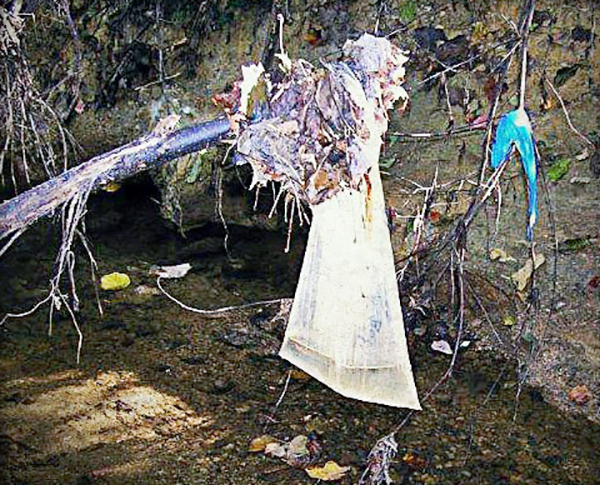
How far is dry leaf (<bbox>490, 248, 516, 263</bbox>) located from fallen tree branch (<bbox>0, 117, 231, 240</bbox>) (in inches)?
78.8

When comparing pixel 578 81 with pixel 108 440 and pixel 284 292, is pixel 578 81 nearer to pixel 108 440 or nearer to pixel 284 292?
pixel 284 292

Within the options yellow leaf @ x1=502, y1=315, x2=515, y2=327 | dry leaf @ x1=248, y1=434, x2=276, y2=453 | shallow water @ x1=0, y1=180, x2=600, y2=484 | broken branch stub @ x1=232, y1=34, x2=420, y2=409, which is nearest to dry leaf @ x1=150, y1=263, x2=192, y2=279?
shallow water @ x1=0, y1=180, x2=600, y2=484

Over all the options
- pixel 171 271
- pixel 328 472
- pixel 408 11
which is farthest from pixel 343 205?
pixel 408 11

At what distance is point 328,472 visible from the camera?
2.77 m

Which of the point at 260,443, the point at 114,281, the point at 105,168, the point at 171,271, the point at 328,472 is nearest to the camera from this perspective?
the point at 105,168

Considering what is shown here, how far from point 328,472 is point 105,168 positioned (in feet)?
4.60

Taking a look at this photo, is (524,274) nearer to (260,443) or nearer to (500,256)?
(500,256)

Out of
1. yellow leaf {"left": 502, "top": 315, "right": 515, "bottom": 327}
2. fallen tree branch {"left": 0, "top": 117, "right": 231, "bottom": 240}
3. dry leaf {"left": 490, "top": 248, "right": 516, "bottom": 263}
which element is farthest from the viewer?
dry leaf {"left": 490, "top": 248, "right": 516, "bottom": 263}

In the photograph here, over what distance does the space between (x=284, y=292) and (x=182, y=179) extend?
1043 mm

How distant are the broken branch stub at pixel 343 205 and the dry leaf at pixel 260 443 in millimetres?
380

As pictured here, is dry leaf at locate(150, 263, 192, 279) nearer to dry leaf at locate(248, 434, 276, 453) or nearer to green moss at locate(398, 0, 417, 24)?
dry leaf at locate(248, 434, 276, 453)

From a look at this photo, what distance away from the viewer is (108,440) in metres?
2.92

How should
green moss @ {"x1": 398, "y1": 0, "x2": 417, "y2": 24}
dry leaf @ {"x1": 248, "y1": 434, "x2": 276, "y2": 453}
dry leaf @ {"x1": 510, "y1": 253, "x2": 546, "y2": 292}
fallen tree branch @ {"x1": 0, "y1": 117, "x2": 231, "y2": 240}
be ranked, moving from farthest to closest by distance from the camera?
green moss @ {"x1": 398, "y1": 0, "x2": 417, "y2": 24}
dry leaf @ {"x1": 510, "y1": 253, "x2": 546, "y2": 292}
dry leaf @ {"x1": 248, "y1": 434, "x2": 276, "y2": 453}
fallen tree branch @ {"x1": 0, "y1": 117, "x2": 231, "y2": 240}

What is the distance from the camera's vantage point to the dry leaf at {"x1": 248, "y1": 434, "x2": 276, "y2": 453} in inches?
113
